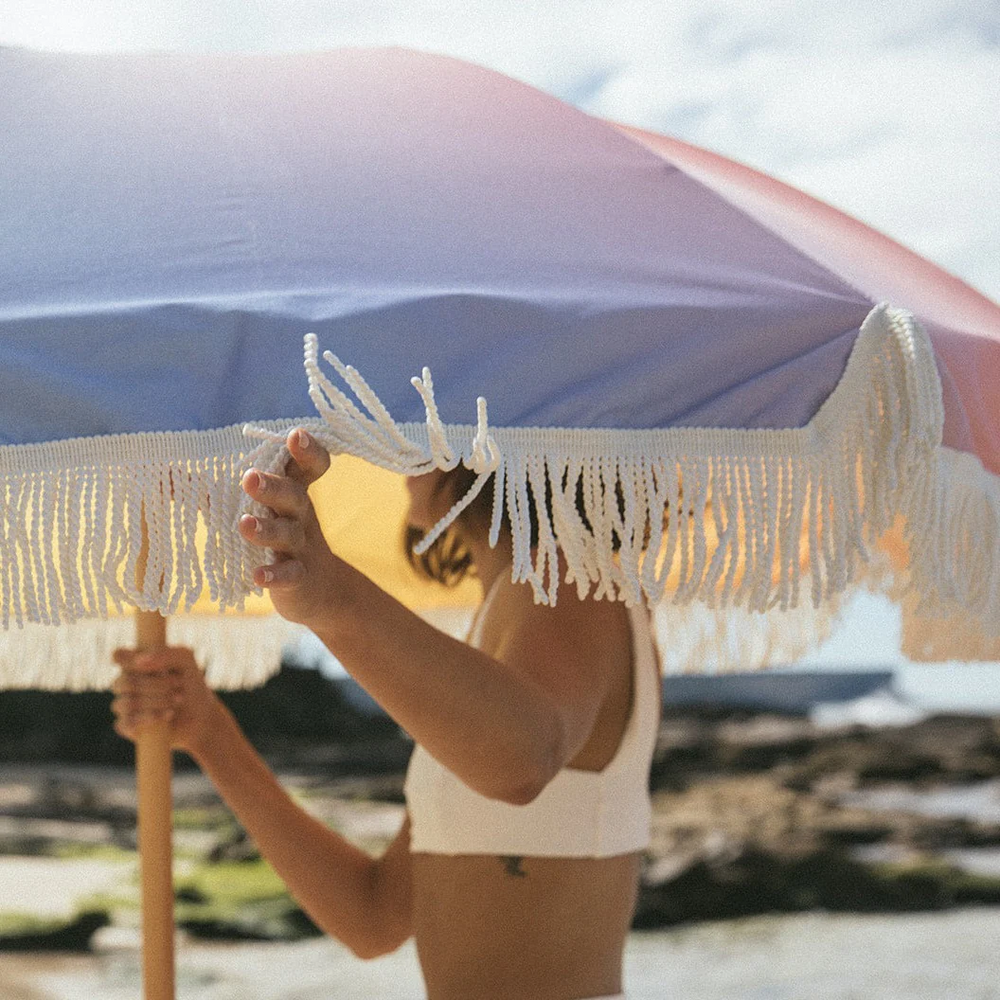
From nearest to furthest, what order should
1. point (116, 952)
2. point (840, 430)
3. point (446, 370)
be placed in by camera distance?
point (446, 370), point (840, 430), point (116, 952)

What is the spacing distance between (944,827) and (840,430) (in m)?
8.89

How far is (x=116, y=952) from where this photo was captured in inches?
275

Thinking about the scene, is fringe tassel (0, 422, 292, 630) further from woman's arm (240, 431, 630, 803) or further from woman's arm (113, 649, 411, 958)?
woman's arm (113, 649, 411, 958)

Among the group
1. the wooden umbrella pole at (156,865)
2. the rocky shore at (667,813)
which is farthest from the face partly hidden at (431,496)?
the rocky shore at (667,813)

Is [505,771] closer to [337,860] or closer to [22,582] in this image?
[22,582]

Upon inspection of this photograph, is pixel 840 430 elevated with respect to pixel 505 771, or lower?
elevated

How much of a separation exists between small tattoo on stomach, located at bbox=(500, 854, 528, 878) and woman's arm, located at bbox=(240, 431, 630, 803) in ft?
1.17

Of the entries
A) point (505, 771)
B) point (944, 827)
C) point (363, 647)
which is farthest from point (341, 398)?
point (944, 827)

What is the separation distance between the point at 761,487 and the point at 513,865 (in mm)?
770

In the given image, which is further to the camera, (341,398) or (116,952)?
(116,952)

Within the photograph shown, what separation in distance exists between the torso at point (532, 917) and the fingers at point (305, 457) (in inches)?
27.0

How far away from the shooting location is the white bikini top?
188 cm

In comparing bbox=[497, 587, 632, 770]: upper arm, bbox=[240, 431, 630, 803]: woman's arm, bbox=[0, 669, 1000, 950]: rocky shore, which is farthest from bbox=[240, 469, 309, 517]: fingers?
bbox=[0, 669, 1000, 950]: rocky shore

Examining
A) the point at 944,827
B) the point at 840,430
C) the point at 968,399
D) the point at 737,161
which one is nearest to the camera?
the point at 840,430
